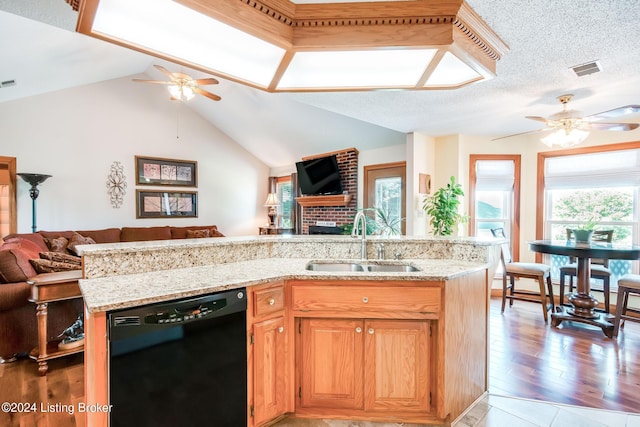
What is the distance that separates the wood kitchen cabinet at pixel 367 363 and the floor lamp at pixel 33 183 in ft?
16.7

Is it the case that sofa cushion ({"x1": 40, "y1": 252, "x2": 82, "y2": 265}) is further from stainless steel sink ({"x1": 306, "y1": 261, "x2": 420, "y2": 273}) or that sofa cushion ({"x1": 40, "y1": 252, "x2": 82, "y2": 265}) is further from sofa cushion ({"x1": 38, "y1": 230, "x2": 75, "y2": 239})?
stainless steel sink ({"x1": 306, "y1": 261, "x2": 420, "y2": 273})

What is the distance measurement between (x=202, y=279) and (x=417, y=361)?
50.6 inches

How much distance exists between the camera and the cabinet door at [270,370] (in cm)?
166

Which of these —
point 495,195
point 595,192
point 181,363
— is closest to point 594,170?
point 595,192

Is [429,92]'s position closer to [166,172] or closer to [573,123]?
[573,123]

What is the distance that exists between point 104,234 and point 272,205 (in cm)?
324

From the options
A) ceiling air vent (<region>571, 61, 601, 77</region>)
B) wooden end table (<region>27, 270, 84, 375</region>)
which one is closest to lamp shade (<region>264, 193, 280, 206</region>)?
wooden end table (<region>27, 270, 84, 375</region>)

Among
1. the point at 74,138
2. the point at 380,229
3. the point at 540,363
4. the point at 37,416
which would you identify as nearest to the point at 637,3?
the point at 540,363

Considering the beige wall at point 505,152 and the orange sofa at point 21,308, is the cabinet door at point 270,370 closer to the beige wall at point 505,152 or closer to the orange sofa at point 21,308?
the orange sofa at point 21,308

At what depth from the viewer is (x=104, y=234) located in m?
5.30

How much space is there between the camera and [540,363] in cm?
252

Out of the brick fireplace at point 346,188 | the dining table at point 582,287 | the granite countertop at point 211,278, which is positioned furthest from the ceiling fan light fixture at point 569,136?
the brick fireplace at point 346,188

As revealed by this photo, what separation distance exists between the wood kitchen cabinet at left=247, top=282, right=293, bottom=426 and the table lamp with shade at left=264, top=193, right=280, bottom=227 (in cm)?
548

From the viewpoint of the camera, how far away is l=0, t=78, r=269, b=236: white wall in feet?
16.1
